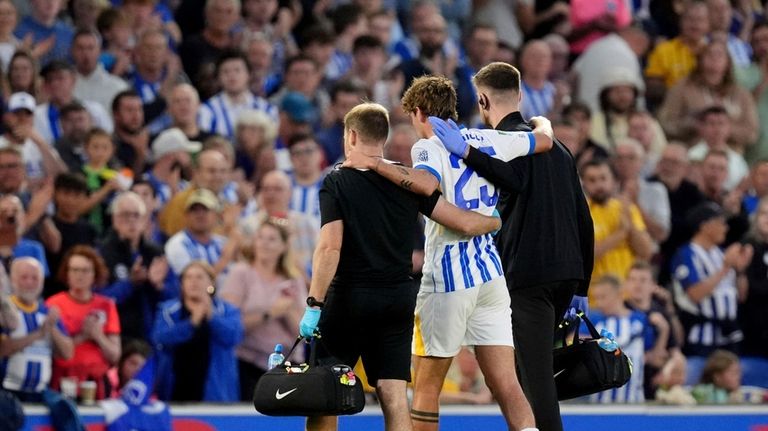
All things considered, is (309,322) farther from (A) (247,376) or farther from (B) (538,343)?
(A) (247,376)

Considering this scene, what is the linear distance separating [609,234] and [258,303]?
3353mm

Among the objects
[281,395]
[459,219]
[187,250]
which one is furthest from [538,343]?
[187,250]

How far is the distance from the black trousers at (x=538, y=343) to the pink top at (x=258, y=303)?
12.1ft

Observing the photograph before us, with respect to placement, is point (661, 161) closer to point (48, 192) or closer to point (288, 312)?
point (288, 312)

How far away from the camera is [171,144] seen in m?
12.9

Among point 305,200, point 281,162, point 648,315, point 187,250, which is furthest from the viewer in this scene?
point 281,162

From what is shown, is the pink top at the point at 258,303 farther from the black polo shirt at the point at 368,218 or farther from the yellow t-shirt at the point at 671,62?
the yellow t-shirt at the point at 671,62

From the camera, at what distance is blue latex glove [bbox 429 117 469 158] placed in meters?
8.01

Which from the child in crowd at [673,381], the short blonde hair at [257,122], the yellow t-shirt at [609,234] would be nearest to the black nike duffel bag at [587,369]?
the child in crowd at [673,381]

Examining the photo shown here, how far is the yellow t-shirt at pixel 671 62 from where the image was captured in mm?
17047

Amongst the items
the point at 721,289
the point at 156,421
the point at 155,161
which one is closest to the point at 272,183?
the point at 155,161

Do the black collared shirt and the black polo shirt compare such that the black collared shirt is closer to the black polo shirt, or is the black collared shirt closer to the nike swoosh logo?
the black polo shirt

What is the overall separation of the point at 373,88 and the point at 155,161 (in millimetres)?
2704

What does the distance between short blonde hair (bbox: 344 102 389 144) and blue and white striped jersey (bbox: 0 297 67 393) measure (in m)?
3.52
